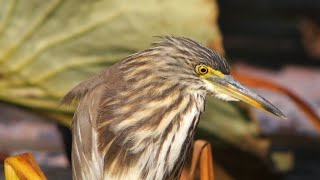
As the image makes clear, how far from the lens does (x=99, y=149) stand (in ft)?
8.57

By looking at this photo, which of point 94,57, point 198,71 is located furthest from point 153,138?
point 94,57

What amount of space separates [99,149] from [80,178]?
0.35 feet

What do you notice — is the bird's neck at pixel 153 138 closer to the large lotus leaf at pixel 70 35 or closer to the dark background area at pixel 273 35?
the large lotus leaf at pixel 70 35

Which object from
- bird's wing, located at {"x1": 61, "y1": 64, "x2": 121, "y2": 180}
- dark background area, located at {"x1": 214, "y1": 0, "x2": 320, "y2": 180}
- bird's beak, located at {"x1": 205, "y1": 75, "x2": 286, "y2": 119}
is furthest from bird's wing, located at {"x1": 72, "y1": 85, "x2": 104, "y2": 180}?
dark background area, located at {"x1": 214, "y1": 0, "x2": 320, "y2": 180}

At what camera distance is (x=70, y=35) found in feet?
11.2

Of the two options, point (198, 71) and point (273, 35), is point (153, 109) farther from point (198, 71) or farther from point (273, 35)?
point (273, 35)

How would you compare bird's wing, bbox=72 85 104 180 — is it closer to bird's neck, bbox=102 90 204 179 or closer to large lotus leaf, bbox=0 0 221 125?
bird's neck, bbox=102 90 204 179

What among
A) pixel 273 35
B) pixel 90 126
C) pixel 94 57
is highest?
pixel 90 126

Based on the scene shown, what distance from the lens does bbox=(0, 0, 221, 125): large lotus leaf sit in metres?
3.32

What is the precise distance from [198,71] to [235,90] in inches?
3.9

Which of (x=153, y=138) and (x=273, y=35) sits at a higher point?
(x=153, y=138)

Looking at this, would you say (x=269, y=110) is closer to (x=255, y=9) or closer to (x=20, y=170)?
(x=20, y=170)

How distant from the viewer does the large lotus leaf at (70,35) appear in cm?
332

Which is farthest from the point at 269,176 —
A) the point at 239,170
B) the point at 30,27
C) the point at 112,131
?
the point at 112,131
